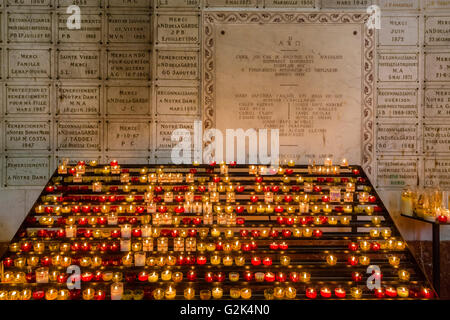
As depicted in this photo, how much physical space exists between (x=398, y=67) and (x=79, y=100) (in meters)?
5.68

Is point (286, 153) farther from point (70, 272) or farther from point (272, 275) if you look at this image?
point (70, 272)

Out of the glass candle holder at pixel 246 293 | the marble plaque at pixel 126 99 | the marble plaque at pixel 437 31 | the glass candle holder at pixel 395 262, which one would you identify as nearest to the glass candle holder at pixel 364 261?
the glass candle holder at pixel 395 262

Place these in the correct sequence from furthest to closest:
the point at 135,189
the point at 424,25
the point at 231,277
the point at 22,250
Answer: the point at 424,25
the point at 135,189
the point at 22,250
the point at 231,277

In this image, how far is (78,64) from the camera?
225 inches

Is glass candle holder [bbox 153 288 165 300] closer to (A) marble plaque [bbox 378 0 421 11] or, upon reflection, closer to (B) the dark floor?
(B) the dark floor

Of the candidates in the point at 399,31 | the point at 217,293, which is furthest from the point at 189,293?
the point at 399,31

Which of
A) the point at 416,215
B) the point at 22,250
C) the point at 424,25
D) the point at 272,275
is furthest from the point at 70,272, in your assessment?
the point at 424,25

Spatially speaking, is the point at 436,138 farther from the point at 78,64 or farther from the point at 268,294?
the point at 78,64

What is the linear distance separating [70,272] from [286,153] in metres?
3.87

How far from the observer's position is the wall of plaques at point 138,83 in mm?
5676

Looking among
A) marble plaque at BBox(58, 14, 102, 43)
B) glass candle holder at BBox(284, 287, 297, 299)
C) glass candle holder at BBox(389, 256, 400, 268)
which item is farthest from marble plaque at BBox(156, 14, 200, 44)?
glass candle holder at BBox(389, 256, 400, 268)

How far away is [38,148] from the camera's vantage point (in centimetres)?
574

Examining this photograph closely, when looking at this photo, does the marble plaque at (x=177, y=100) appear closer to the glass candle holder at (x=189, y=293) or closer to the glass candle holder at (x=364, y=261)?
the glass candle holder at (x=189, y=293)

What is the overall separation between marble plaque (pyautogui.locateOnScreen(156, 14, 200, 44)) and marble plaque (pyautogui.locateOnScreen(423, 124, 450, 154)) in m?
4.39
